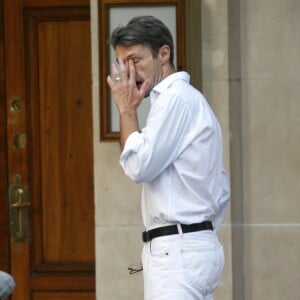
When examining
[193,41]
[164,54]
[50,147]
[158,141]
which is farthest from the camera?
[50,147]

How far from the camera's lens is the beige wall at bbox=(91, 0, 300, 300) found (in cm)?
579

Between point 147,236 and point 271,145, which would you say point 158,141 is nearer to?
point 147,236

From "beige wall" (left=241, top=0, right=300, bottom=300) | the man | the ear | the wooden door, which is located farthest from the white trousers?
the wooden door

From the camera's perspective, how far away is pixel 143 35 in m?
3.98

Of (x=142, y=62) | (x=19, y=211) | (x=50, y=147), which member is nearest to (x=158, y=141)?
(x=142, y=62)

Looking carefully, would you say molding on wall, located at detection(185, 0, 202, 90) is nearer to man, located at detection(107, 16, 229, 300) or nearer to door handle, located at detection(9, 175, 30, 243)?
door handle, located at detection(9, 175, 30, 243)

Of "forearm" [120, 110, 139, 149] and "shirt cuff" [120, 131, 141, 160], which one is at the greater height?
"forearm" [120, 110, 139, 149]

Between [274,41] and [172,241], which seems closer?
[172,241]

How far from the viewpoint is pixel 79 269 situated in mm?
6352

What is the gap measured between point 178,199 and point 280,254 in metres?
2.23

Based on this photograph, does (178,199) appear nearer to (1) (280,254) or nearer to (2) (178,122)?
(2) (178,122)

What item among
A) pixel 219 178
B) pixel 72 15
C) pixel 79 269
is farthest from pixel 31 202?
pixel 219 178

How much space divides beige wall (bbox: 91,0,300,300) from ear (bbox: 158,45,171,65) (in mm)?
1777

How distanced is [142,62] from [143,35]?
108mm
